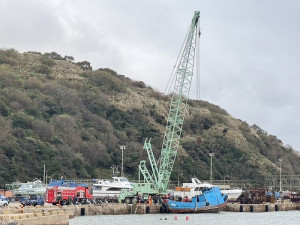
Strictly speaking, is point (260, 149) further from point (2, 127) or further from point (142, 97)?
point (2, 127)

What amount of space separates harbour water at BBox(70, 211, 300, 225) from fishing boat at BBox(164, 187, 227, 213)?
1195 mm

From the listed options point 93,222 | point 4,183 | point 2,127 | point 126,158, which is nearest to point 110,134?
point 126,158

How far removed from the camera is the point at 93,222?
75.8m

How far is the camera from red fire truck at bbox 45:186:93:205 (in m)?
90.8

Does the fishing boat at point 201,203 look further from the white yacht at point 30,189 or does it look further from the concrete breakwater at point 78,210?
the white yacht at point 30,189

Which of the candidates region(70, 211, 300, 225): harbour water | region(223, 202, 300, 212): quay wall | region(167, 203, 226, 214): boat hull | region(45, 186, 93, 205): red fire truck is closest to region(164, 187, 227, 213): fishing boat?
region(167, 203, 226, 214): boat hull

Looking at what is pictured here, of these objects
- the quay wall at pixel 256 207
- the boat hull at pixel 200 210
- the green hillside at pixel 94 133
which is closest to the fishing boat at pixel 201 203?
the boat hull at pixel 200 210

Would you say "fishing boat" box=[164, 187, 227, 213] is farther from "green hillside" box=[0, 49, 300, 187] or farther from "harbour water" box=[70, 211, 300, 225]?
"green hillside" box=[0, 49, 300, 187]

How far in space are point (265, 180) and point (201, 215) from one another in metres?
78.7

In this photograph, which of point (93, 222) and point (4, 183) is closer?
point (93, 222)

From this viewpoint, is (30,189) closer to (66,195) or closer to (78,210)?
(66,195)

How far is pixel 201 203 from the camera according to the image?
297ft

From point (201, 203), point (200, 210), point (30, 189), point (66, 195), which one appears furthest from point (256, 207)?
point (30, 189)

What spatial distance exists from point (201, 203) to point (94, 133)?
70.8 metres
